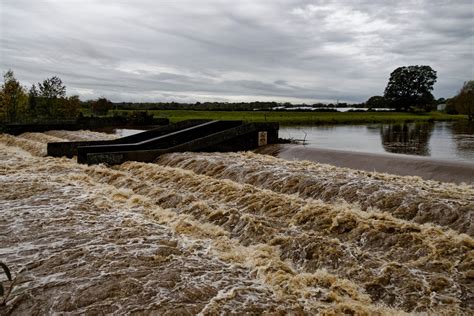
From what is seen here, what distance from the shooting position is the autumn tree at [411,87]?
75375 millimetres

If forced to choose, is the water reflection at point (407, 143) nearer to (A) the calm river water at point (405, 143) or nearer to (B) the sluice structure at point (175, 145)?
(A) the calm river water at point (405, 143)

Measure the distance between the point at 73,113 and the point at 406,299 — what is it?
155 ft

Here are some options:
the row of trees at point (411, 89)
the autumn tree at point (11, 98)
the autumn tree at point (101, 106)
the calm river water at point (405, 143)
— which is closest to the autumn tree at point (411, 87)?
the row of trees at point (411, 89)

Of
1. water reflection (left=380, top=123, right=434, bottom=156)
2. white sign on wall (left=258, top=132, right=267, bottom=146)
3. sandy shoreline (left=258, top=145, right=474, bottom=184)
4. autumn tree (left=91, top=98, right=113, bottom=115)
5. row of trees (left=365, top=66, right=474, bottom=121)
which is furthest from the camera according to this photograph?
row of trees (left=365, top=66, right=474, bottom=121)

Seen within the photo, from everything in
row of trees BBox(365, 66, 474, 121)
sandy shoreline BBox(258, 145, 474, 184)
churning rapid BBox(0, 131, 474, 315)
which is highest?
row of trees BBox(365, 66, 474, 121)

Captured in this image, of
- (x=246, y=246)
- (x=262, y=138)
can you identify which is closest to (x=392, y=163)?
(x=246, y=246)

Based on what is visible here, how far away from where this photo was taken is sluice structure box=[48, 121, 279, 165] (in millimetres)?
14547

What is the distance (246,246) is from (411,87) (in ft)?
258

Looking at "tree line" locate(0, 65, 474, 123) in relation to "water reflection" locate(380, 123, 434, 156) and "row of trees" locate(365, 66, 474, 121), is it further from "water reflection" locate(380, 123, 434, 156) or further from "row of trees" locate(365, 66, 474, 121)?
"water reflection" locate(380, 123, 434, 156)

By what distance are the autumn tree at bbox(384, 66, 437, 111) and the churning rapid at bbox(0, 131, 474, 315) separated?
73.2 metres


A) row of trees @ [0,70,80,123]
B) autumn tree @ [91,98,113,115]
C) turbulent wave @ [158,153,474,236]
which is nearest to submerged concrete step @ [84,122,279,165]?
turbulent wave @ [158,153,474,236]

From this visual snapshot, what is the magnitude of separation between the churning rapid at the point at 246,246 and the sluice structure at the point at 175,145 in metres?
4.18

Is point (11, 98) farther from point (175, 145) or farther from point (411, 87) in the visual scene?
point (411, 87)

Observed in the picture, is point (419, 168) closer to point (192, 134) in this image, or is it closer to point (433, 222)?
point (433, 222)
